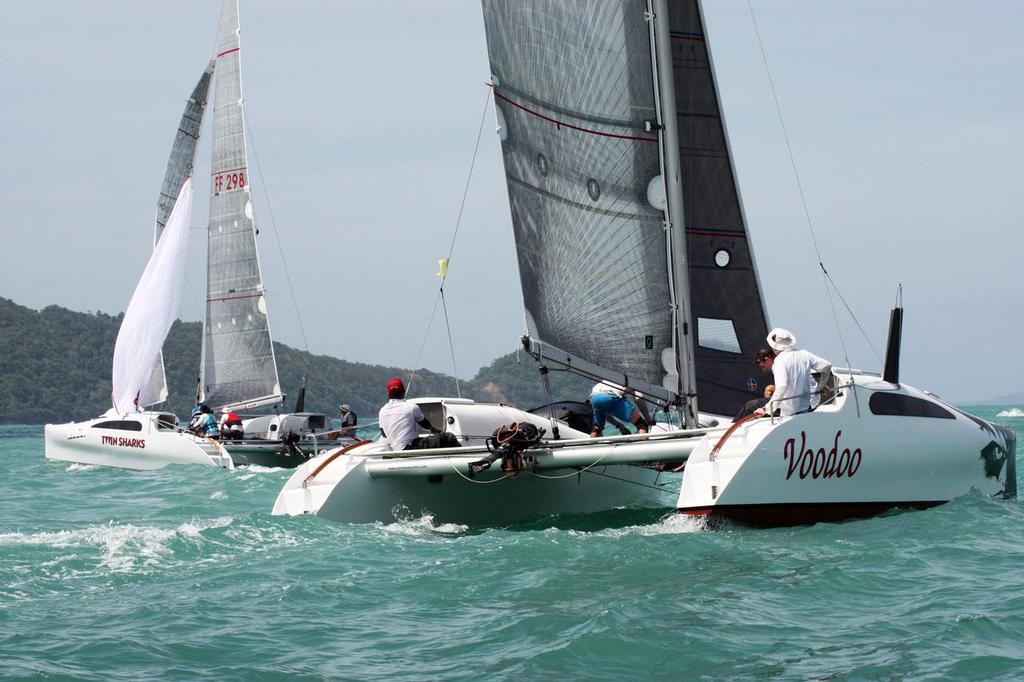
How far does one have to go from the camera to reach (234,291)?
30.8 metres

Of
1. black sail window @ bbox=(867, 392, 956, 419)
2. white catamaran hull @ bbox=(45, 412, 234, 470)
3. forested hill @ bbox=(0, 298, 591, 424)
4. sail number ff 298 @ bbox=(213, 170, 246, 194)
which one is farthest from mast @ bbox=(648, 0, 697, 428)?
forested hill @ bbox=(0, 298, 591, 424)

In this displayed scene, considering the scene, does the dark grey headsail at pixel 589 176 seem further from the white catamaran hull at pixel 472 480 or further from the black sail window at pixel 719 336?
the white catamaran hull at pixel 472 480

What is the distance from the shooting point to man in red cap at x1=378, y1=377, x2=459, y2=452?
501 inches

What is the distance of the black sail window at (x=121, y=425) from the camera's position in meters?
28.4

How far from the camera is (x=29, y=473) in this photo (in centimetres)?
2666

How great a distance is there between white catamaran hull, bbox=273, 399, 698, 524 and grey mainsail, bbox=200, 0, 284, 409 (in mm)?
16968

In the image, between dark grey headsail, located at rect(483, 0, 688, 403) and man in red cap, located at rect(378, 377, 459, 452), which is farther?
dark grey headsail, located at rect(483, 0, 688, 403)

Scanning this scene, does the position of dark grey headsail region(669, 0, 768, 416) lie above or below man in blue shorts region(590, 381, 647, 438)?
above

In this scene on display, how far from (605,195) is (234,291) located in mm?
19175

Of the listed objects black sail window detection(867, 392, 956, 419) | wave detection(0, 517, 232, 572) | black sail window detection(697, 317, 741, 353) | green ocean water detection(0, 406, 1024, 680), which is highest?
black sail window detection(697, 317, 741, 353)

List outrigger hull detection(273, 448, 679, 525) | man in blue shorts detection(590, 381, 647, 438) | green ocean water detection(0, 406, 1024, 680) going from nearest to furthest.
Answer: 1. green ocean water detection(0, 406, 1024, 680)
2. outrigger hull detection(273, 448, 679, 525)
3. man in blue shorts detection(590, 381, 647, 438)

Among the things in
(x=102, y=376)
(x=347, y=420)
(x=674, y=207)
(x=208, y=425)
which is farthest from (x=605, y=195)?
(x=102, y=376)

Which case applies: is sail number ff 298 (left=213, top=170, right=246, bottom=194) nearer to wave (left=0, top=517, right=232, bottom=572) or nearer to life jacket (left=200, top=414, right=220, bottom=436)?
life jacket (left=200, top=414, right=220, bottom=436)

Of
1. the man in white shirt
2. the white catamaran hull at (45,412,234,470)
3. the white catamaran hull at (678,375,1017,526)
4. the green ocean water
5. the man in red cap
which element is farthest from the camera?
the white catamaran hull at (45,412,234,470)
